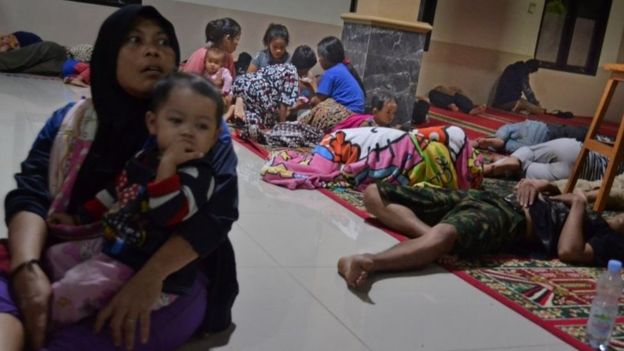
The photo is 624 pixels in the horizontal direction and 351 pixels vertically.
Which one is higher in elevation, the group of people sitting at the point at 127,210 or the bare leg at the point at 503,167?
the group of people sitting at the point at 127,210

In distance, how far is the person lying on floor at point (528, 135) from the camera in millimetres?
4266

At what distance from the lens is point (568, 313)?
194 cm

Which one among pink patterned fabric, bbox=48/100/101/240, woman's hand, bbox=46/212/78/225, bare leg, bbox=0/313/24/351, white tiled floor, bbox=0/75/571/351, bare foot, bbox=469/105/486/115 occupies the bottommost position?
white tiled floor, bbox=0/75/571/351

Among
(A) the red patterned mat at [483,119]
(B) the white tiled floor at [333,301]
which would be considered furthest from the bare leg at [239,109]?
(A) the red patterned mat at [483,119]

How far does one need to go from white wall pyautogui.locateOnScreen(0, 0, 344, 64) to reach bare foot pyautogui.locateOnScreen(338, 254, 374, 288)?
557cm

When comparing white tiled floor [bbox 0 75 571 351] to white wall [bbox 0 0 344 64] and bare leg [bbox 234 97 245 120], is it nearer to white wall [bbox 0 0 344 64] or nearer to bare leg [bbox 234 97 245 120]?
bare leg [bbox 234 97 245 120]

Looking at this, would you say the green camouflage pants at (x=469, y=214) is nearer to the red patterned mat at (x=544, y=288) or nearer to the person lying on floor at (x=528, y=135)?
the red patterned mat at (x=544, y=288)

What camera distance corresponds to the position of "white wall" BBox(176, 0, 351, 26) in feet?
23.8

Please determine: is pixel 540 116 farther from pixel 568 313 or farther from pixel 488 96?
pixel 568 313

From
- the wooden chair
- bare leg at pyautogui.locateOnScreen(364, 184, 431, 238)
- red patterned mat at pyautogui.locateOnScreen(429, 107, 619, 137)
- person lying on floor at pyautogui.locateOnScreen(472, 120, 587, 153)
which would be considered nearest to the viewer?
bare leg at pyautogui.locateOnScreen(364, 184, 431, 238)

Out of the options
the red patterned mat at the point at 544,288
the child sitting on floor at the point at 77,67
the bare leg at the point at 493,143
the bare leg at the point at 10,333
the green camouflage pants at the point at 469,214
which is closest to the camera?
the bare leg at the point at 10,333

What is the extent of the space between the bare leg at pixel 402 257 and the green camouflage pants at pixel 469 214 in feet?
0.20

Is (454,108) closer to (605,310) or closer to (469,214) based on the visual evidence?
(469,214)

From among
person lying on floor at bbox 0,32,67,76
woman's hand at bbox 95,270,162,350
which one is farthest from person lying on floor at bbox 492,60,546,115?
woman's hand at bbox 95,270,162,350
